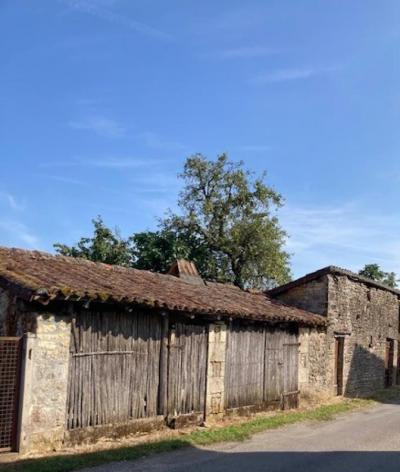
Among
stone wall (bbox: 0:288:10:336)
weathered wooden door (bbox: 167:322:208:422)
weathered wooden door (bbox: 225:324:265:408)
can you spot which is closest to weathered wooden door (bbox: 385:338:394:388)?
weathered wooden door (bbox: 225:324:265:408)

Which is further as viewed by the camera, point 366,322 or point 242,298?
point 366,322

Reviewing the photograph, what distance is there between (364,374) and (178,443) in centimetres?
1312

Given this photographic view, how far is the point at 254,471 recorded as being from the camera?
813 cm

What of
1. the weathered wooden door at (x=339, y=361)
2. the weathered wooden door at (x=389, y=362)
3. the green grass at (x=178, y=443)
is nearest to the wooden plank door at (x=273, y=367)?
the green grass at (x=178, y=443)

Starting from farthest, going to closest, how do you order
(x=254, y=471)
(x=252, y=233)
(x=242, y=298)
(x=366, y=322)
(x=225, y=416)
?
(x=252, y=233), (x=366, y=322), (x=242, y=298), (x=225, y=416), (x=254, y=471)

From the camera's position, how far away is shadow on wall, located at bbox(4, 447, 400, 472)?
27.1ft

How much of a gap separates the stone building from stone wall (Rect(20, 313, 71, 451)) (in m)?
9.46

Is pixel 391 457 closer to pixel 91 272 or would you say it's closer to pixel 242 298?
pixel 91 272

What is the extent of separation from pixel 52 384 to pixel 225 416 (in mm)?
5492

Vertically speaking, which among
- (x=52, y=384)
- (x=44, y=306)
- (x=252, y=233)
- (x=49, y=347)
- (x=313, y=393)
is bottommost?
(x=313, y=393)

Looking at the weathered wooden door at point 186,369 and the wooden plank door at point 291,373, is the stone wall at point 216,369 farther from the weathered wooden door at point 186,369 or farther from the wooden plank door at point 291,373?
the wooden plank door at point 291,373

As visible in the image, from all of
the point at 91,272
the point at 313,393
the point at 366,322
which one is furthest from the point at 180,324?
the point at 366,322

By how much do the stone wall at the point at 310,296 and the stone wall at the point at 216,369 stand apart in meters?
6.56

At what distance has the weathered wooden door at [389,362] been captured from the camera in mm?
23766
